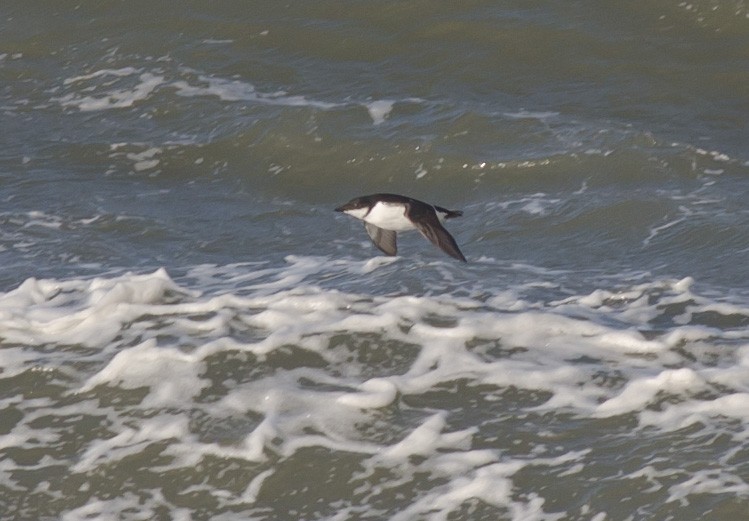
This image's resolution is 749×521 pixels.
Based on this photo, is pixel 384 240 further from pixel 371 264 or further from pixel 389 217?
pixel 389 217

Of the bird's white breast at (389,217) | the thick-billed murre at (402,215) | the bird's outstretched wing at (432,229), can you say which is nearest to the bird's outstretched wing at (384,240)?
the thick-billed murre at (402,215)

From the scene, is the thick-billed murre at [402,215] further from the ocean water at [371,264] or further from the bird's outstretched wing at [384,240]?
the ocean water at [371,264]

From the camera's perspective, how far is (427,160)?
1102 cm

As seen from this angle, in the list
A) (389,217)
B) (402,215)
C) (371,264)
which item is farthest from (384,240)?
(402,215)

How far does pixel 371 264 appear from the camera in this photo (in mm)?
8711

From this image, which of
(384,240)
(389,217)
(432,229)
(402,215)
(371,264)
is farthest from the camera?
(371,264)

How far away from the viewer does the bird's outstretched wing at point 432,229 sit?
7.07 metres

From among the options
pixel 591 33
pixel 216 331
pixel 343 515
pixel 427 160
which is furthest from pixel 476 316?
pixel 591 33

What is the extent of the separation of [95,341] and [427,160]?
433cm

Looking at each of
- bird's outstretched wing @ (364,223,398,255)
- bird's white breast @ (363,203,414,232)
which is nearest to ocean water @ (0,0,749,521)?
bird's outstretched wing @ (364,223,398,255)

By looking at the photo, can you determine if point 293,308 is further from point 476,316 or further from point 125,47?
point 125,47

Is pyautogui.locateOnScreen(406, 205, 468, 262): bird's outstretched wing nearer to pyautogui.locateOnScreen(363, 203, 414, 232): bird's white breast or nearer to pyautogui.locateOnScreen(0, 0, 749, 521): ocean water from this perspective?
pyautogui.locateOnScreen(363, 203, 414, 232): bird's white breast

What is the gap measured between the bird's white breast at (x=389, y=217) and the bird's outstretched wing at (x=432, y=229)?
0.07 m

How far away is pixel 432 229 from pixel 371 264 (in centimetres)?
142
